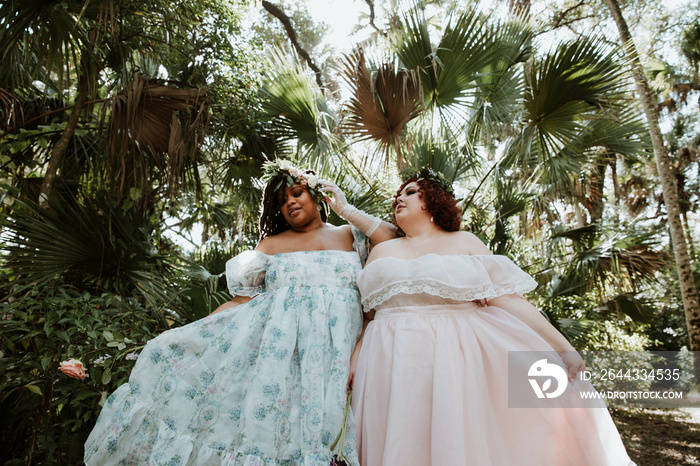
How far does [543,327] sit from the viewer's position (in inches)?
74.8

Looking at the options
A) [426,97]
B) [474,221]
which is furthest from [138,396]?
[474,221]

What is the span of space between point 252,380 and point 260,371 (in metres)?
0.05

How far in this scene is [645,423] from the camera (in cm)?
623

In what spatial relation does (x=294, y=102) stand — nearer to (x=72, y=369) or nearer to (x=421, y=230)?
(x=421, y=230)

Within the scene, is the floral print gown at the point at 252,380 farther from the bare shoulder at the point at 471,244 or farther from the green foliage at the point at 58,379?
the bare shoulder at the point at 471,244

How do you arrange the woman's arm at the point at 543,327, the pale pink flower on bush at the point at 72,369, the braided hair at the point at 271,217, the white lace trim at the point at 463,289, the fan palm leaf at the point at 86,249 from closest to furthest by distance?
1. the woman's arm at the point at 543,327
2. the white lace trim at the point at 463,289
3. the pale pink flower on bush at the point at 72,369
4. the braided hair at the point at 271,217
5. the fan palm leaf at the point at 86,249

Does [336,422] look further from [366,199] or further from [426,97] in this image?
[426,97]

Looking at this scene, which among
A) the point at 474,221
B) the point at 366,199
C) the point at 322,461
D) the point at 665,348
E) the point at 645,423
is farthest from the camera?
the point at 665,348

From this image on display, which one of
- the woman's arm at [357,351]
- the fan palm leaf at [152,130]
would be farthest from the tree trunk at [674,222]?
the fan palm leaf at [152,130]

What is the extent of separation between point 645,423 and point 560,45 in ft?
19.0

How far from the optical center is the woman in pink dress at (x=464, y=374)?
1.64 metres

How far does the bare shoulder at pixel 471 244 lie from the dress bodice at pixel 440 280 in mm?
106

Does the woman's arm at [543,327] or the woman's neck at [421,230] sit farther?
the woman's neck at [421,230]

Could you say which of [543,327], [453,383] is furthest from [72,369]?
[543,327]
